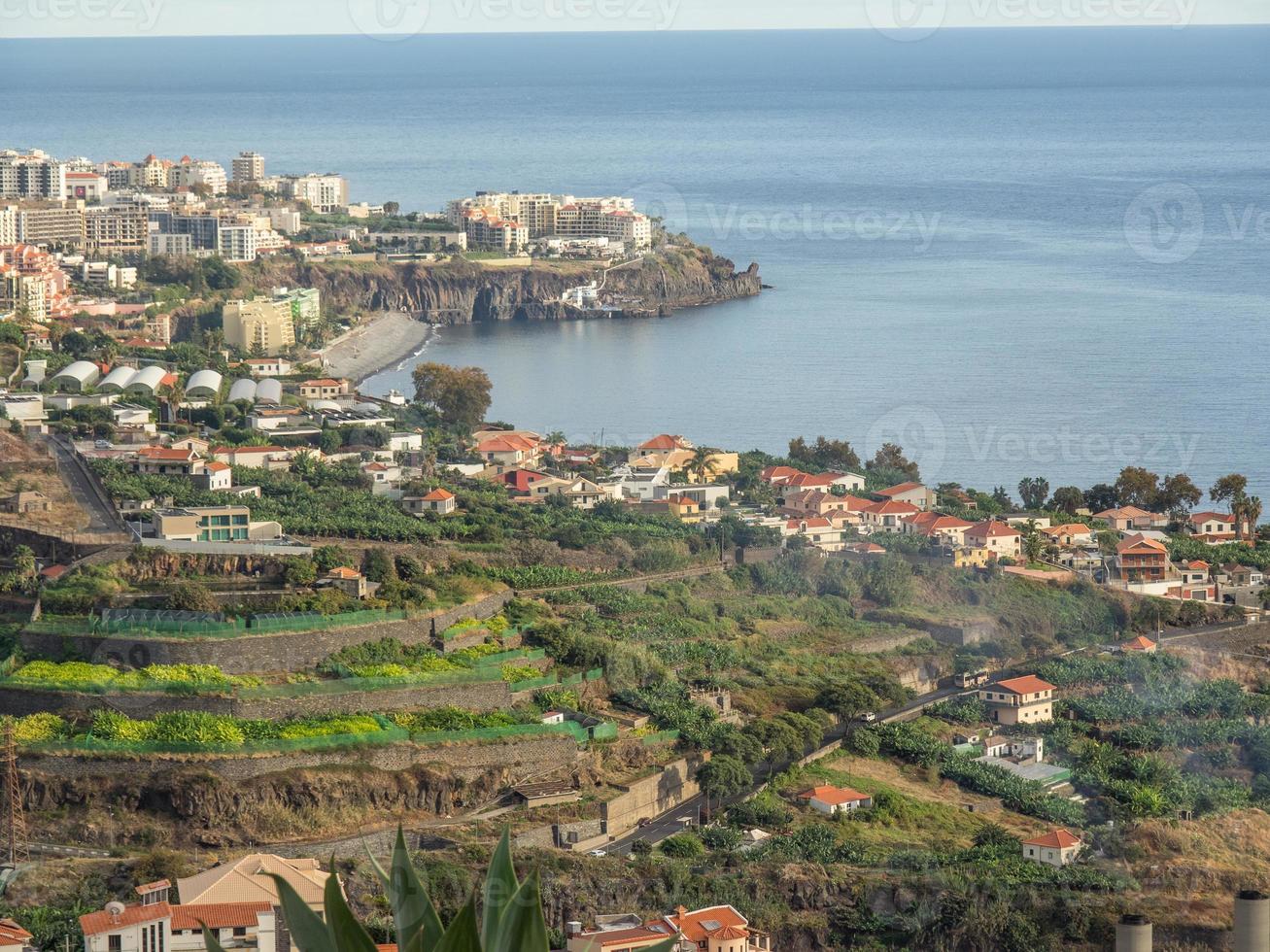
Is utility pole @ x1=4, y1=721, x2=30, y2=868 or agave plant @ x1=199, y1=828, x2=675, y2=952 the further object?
utility pole @ x1=4, y1=721, x2=30, y2=868

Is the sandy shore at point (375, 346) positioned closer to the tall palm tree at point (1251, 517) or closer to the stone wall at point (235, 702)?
the tall palm tree at point (1251, 517)

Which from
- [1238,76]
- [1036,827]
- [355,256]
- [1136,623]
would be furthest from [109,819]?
[1238,76]

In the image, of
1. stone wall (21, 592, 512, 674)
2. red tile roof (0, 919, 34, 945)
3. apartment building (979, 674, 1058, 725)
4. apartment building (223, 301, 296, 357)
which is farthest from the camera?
apartment building (223, 301, 296, 357)

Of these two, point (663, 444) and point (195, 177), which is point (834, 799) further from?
point (195, 177)

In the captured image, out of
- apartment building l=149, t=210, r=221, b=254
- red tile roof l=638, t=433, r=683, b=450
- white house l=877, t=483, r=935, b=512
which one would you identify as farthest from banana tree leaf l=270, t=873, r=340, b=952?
apartment building l=149, t=210, r=221, b=254

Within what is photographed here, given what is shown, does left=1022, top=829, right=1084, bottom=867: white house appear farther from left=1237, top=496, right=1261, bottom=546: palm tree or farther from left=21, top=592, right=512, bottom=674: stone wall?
left=1237, top=496, right=1261, bottom=546: palm tree

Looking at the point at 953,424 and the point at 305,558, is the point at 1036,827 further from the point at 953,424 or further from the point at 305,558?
the point at 953,424
